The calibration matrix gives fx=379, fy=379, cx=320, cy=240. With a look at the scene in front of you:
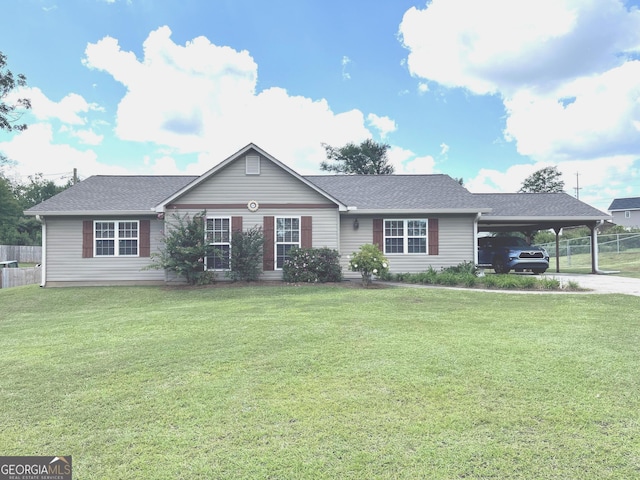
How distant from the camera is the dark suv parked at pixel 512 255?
15891 mm

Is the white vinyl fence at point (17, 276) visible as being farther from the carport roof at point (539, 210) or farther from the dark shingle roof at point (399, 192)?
the carport roof at point (539, 210)

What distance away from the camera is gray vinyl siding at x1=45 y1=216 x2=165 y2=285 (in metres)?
14.1

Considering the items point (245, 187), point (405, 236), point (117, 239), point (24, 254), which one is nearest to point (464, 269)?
point (405, 236)

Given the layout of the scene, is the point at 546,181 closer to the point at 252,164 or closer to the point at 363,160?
the point at 363,160

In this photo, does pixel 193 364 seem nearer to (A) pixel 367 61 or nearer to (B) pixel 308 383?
(B) pixel 308 383

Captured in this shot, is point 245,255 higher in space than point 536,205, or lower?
lower

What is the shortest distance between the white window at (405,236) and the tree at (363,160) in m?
29.7

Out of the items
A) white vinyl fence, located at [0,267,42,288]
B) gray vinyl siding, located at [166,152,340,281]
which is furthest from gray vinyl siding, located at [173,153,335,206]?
white vinyl fence, located at [0,267,42,288]

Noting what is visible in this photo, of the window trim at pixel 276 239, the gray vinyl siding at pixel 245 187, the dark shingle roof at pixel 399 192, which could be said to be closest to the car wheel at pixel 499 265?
the dark shingle roof at pixel 399 192

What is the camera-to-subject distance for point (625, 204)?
5012 cm

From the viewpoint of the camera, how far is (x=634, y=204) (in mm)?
49062

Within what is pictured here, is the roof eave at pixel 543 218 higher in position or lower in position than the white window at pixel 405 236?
higher

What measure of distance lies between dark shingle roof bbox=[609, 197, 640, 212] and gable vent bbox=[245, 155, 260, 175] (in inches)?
→ 2165

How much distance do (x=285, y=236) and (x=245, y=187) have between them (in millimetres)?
2302
